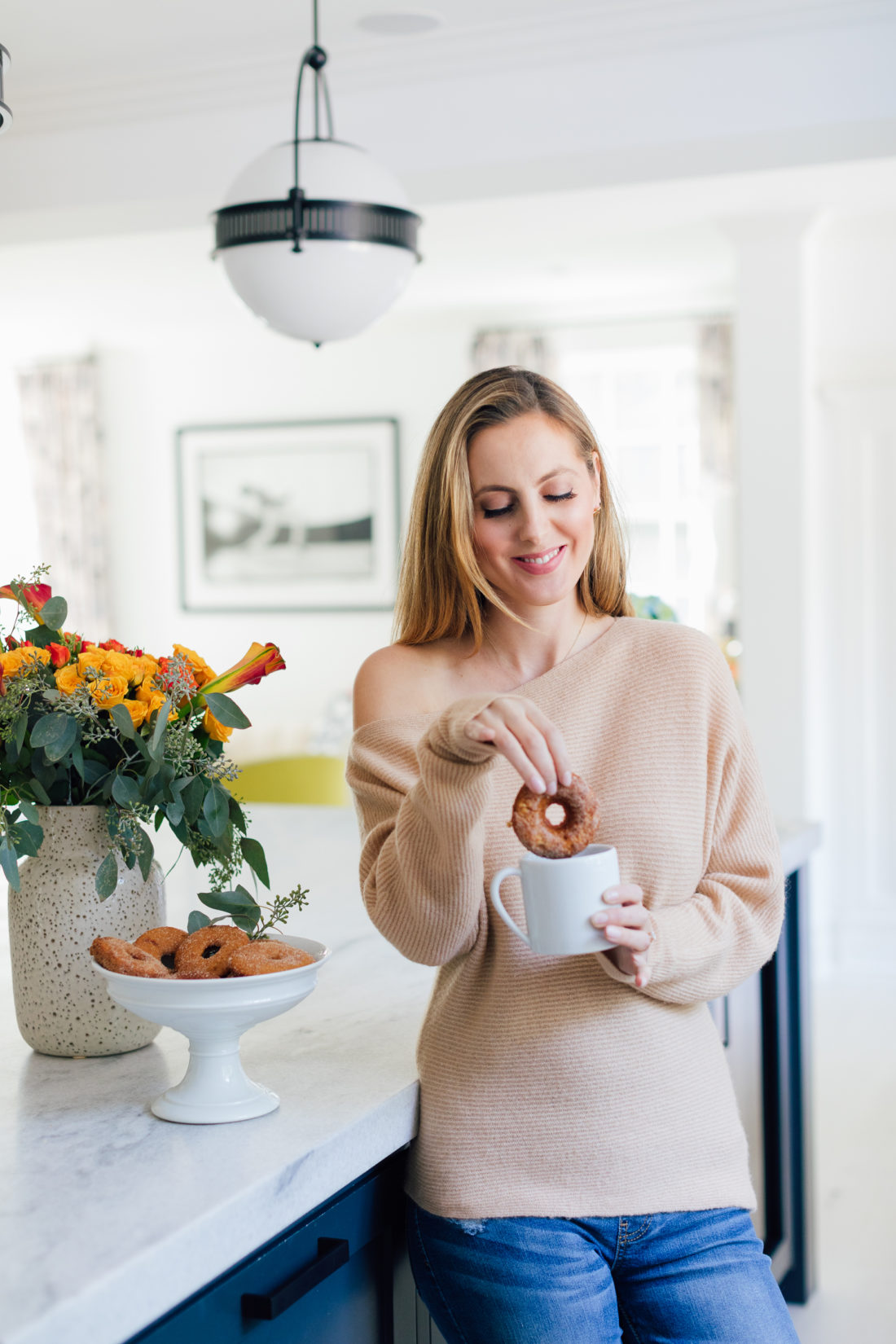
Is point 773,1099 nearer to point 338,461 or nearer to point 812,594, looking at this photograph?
point 812,594

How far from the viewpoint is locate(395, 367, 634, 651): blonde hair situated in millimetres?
1269

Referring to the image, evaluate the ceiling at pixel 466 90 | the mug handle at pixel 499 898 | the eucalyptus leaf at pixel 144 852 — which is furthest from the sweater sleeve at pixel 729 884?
the ceiling at pixel 466 90

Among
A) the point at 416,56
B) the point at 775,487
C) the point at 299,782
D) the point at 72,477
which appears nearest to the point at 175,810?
the point at 299,782

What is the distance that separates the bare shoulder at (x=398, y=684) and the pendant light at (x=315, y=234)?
96cm

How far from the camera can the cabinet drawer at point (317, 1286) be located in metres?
0.94

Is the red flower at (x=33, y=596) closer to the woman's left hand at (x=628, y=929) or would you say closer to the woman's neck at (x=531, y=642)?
the woman's neck at (x=531, y=642)

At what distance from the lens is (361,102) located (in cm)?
339

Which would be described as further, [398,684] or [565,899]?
[398,684]

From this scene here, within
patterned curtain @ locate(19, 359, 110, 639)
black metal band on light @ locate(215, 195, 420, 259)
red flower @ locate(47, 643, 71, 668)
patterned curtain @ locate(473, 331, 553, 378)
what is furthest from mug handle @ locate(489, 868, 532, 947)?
patterned curtain @ locate(19, 359, 110, 639)

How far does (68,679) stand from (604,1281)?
2.30 feet

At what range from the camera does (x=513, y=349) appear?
22.5 feet

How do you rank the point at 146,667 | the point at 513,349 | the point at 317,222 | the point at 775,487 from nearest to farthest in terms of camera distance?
1. the point at 146,667
2. the point at 317,222
3. the point at 775,487
4. the point at 513,349

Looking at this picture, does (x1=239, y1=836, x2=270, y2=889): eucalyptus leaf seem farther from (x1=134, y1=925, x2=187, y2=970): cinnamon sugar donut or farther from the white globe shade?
the white globe shade

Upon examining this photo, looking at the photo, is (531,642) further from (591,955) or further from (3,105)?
(3,105)
